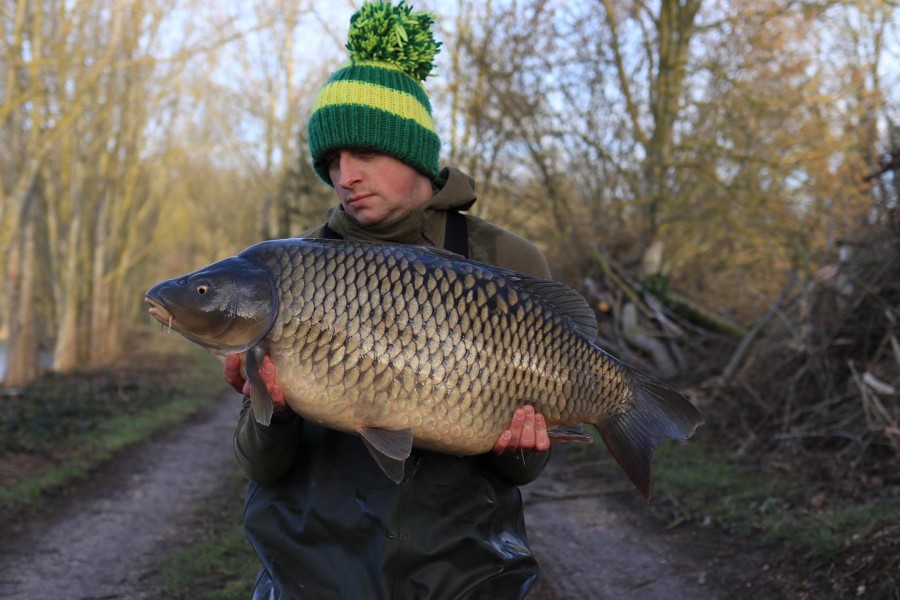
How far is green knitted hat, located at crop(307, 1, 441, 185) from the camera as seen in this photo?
2.23 m

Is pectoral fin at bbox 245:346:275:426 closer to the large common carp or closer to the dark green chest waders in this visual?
the large common carp

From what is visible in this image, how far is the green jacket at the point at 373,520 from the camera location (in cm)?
196

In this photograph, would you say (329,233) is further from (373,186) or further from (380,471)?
(380,471)

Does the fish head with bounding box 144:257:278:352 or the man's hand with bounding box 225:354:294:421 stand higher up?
the fish head with bounding box 144:257:278:352

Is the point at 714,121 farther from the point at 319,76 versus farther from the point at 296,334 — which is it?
the point at 319,76

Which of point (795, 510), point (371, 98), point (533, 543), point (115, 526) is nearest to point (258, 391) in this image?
point (371, 98)

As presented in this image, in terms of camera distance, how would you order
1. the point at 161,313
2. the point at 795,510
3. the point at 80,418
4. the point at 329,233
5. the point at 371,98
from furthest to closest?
1. the point at 80,418
2. the point at 795,510
3. the point at 329,233
4. the point at 371,98
5. the point at 161,313

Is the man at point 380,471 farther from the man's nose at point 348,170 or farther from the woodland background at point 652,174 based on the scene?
the woodland background at point 652,174

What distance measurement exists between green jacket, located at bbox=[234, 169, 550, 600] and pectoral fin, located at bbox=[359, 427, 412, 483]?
168 millimetres

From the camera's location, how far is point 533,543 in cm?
504

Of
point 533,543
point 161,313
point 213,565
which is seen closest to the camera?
point 161,313

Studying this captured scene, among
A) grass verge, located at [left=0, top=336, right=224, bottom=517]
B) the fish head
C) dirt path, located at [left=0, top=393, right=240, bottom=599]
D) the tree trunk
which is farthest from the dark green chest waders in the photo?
the tree trunk

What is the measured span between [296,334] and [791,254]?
29.2 ft

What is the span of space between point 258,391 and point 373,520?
1.42 feet
